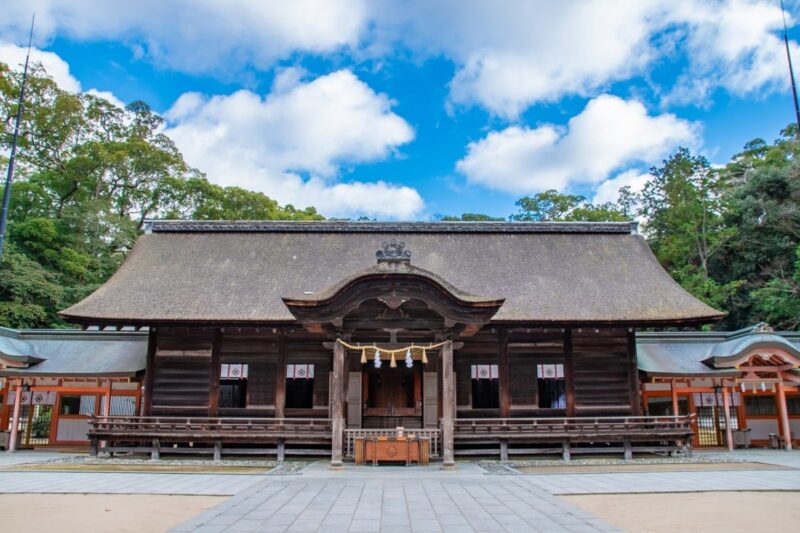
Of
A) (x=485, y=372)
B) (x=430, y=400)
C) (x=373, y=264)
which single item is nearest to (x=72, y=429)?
(x=373, y=264)

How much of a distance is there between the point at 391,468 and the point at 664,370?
9.17 meters

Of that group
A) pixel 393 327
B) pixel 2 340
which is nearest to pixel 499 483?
pixel 393 327

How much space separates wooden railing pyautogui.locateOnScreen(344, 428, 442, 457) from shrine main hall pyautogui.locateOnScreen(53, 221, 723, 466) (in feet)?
0.18

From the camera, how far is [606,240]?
63.8 feet

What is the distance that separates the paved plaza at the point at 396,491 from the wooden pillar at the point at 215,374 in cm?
404

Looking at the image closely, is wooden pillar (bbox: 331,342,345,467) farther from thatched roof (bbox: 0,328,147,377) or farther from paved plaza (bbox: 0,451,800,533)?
thatched roof (bbox: 0,328,147,377)

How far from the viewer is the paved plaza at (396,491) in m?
7.14

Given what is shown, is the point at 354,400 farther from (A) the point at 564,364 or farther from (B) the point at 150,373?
(A) the point at 564,364

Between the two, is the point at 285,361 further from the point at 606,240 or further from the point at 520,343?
the point at 606,240

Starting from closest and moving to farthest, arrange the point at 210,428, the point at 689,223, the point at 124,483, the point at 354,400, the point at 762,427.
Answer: the point at 124,483 < the point at 210,428 < the point at 354,400 < the point at 762,427 < the point at 689,223

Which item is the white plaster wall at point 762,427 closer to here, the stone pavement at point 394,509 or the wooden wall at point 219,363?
the stone pavement at point 394,509

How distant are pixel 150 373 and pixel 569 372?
12.7 metres

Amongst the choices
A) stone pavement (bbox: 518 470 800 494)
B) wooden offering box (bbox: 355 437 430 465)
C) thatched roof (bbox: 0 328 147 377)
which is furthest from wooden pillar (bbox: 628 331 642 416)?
thatched roof (bbox: 0 328 147 377)

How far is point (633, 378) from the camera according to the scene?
16156mm
